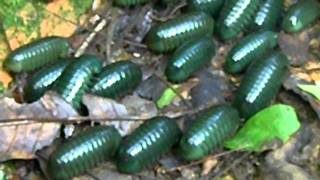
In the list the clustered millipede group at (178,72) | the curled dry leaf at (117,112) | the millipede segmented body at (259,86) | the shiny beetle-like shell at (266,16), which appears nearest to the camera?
the clustered millipede group at (178,72)

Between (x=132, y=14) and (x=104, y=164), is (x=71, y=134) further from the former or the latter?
(x=132, y=14)

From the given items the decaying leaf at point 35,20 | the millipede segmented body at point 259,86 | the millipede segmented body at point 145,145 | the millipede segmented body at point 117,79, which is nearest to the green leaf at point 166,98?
the millipede segmented body at point 117,79

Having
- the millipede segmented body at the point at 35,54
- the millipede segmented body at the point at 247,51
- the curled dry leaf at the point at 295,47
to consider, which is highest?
the millipede segmented body at the point at 35,54

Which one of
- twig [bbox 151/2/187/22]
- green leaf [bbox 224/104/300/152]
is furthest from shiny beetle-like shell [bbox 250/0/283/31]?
green leaf [bbox 224/104/300/152]

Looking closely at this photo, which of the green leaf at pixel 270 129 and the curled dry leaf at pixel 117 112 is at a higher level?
the curled dry leaf at pixel 117 112

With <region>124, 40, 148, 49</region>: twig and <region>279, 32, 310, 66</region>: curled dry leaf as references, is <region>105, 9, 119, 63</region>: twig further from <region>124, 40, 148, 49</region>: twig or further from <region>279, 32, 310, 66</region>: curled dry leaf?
<region>279, 32, 310, 66</region>: curled dry leaf

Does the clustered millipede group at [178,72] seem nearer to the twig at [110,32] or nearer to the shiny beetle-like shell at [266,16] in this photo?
the shiny beetle-like shell at [266,16]
